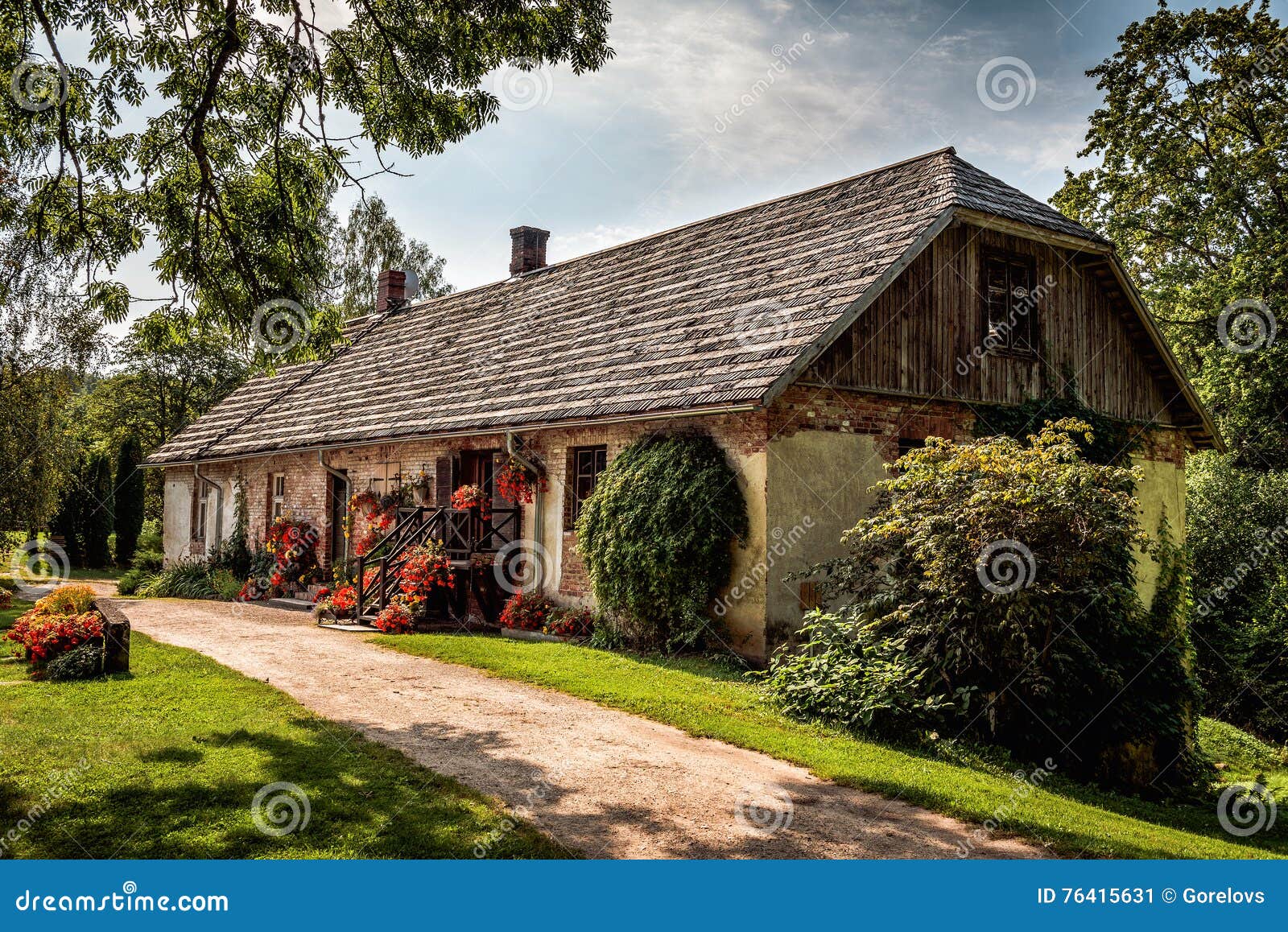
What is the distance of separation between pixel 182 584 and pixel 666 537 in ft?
53.2

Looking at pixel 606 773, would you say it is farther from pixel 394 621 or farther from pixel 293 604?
pixel 293 604

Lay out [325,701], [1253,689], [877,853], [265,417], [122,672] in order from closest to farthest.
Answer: [877,853]
[325,701]
[122,672]
[1253,689]
[265,417]

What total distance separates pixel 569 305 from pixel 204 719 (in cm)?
1214

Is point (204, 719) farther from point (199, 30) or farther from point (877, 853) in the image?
point (199, 30)

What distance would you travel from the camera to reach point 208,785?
6.25 metres

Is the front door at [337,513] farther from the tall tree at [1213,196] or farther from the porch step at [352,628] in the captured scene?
the tall tree at [1213,196]

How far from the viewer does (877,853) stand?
18.6 ft

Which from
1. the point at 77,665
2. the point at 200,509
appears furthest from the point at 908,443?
the point at 200,509

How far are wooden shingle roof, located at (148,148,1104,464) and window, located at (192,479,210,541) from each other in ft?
7.45

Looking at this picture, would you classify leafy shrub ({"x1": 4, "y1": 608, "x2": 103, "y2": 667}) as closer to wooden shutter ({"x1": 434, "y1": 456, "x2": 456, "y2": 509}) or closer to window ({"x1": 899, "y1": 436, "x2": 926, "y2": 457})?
wooden shutter ({"x1": 434, "y1": 456, "x2": 456, "y2": 509})

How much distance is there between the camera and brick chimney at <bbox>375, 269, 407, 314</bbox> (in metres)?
27.8

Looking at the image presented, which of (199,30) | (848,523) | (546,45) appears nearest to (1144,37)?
(848,523)

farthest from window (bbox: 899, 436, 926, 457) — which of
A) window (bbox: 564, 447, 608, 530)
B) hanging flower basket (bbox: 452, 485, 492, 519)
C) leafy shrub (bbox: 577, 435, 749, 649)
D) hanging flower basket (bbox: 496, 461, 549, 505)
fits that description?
hanging flower basket (bbox: 452, 485, 492, 519)

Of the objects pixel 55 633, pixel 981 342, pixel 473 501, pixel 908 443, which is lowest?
pixel 55 633
